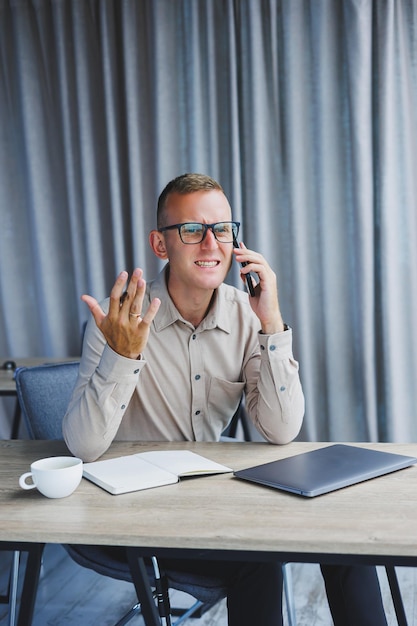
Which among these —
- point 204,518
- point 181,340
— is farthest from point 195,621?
point 204,518

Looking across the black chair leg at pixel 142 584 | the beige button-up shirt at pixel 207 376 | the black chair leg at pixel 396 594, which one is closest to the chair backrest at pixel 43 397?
the beige button-up shirt at pixel 207 376

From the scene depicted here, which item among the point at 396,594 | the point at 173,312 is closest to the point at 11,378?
the point at 173,312

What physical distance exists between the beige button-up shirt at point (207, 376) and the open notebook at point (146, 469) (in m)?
0.20

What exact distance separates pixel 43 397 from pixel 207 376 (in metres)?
0.52

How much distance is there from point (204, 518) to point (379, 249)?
2.56m

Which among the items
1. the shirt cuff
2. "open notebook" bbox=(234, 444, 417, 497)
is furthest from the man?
"open notebook" bbox=(234, 444, 417, 497)

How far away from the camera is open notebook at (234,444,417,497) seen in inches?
51.4

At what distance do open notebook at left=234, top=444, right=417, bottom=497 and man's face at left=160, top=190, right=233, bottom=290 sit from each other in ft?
1.77

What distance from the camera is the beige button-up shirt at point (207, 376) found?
1.70 meters

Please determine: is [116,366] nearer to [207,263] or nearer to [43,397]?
[207,263]

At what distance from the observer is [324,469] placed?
139 cm

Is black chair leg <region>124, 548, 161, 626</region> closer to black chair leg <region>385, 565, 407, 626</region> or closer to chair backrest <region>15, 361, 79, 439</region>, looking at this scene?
black chair leg <region>385, 565, 407, 626</region>

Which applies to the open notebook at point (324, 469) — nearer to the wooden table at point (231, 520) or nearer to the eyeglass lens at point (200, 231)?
the wooden table at point (231, 520)

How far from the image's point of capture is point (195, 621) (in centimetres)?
222
